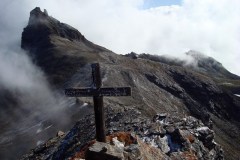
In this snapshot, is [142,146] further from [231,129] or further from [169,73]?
[169,73]

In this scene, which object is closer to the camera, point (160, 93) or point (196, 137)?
point (196, 137)

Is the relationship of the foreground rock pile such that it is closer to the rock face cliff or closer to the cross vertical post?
the cross vertical post

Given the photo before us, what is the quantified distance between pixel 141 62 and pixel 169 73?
44.7 feet

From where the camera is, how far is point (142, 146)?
24.5 m

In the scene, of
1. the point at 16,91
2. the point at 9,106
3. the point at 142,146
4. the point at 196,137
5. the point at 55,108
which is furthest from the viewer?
the point at 16,91

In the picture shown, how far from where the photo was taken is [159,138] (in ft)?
104

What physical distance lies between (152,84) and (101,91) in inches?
5101

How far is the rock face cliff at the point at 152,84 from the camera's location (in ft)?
423

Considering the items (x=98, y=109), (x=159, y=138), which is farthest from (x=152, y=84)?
(x=98, y=109)

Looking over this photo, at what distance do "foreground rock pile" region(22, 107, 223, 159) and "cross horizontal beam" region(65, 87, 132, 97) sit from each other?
3.98 m

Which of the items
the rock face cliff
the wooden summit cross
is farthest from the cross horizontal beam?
the rock face cliff

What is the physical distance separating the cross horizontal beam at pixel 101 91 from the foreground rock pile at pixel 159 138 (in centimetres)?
398

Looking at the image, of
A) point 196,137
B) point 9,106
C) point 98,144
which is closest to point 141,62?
point 9,106

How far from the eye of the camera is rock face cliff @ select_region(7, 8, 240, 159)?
423 ft
